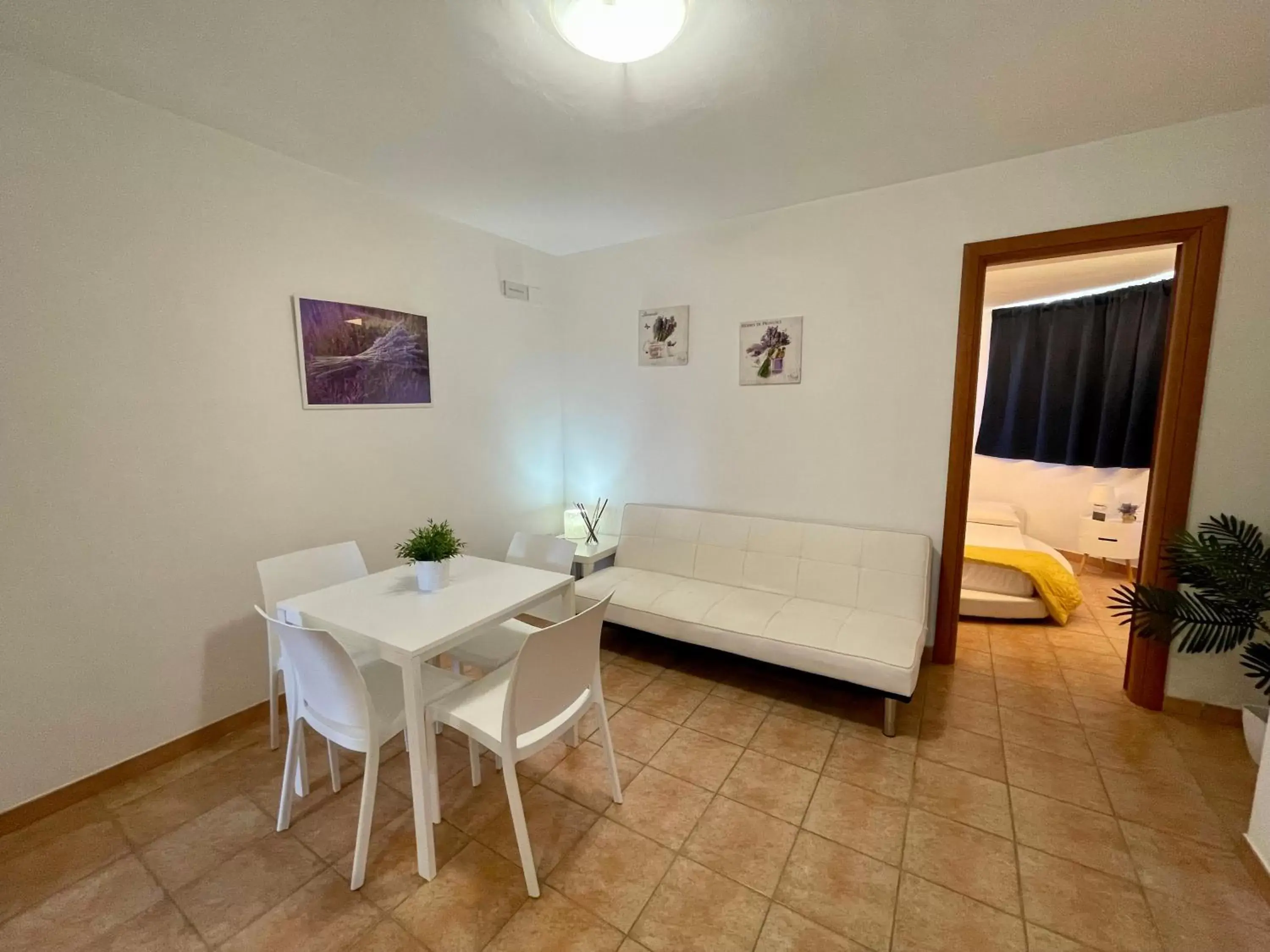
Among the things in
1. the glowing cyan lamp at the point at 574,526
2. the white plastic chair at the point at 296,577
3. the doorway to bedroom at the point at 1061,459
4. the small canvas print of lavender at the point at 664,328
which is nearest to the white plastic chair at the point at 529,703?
the white plastic chair at the point at 296,577

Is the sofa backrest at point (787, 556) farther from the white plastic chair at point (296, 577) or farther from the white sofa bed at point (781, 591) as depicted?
the white plastic chair at point (296, 577)

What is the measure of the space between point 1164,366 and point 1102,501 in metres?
2.60

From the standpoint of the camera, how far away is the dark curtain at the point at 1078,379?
3908 mm

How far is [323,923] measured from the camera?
1.38 metres

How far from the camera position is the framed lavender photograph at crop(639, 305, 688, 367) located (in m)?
3.22

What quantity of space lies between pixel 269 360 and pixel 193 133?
2.86 feet

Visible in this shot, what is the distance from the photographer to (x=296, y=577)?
6.87 ft

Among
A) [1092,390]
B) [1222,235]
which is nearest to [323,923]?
[1222,235]

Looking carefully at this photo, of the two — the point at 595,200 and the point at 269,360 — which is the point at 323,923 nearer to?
the point at 269,360

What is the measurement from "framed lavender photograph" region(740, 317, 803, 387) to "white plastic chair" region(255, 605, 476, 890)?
7.41 ft

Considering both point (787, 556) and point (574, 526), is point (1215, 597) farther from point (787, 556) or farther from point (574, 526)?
point (574, 526)

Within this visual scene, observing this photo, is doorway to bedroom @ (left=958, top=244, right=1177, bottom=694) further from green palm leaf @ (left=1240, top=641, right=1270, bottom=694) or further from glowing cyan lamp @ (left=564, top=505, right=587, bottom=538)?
glowing cyan lamp @ (left=564, top=505, right=587, bottom=538)

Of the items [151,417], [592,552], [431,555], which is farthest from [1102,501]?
[151,417]

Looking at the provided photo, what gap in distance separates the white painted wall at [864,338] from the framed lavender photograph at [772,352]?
0.05m
